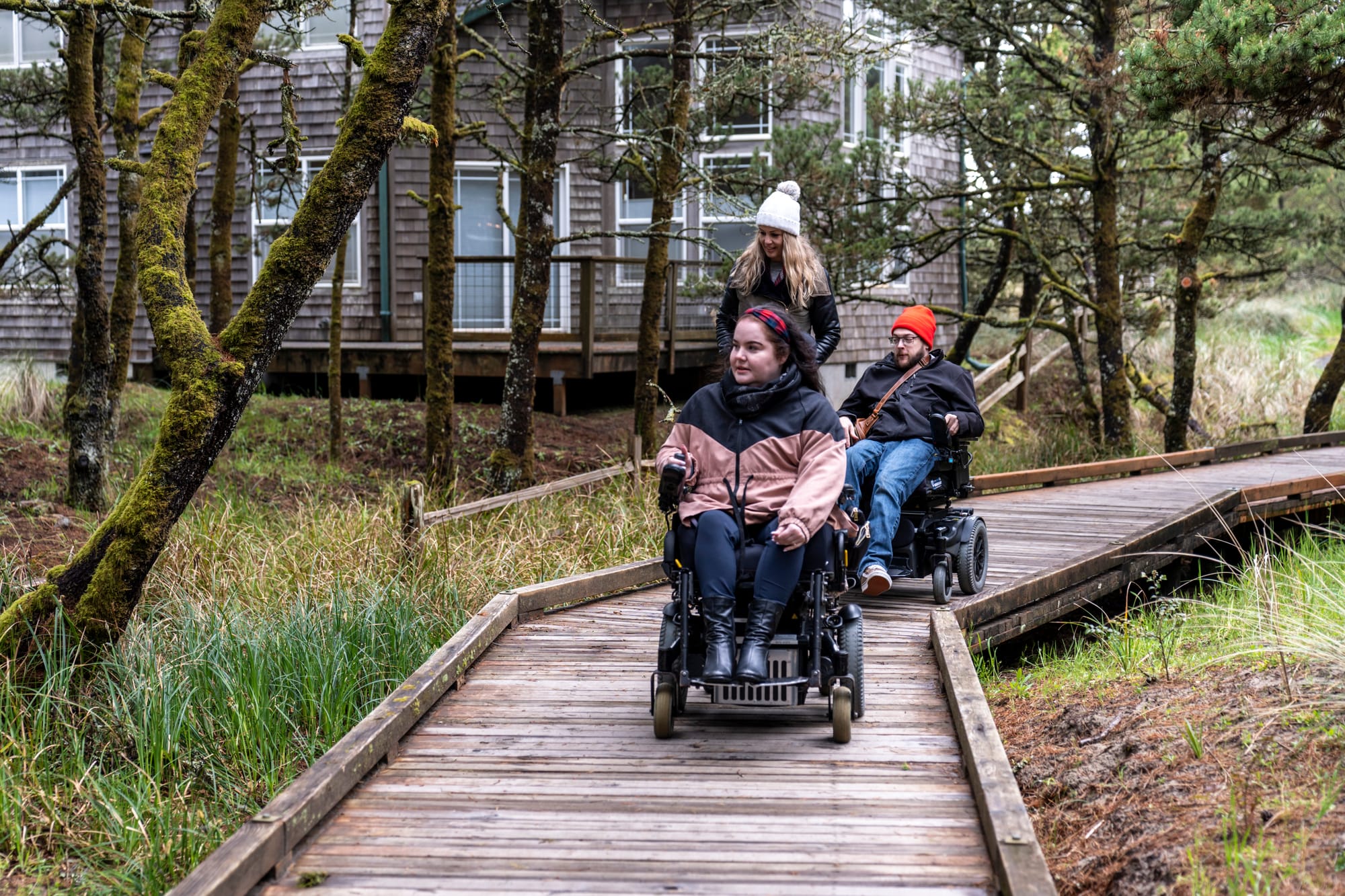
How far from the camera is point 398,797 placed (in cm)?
398

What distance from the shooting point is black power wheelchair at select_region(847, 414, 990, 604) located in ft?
21.8

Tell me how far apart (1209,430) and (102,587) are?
15988mm

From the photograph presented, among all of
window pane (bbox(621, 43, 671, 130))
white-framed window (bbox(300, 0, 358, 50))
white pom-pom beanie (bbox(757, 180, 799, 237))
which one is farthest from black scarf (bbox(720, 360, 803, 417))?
white-framed window (bbox(300, 0, 358, 50))

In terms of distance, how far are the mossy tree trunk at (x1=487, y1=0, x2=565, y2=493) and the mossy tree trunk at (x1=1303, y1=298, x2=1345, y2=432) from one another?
9.70 meters

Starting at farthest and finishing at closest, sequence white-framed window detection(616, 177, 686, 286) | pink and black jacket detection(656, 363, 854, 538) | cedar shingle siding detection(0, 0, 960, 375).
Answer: white-framed window detection(616, 177, 686, 286), cedar shingle siding detection(0, 0, 960, 375), pink and black jacket detection(656, 363, 854, 538)

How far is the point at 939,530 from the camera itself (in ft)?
22.1

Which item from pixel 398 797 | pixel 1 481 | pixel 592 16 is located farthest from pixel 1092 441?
pixel 398 797

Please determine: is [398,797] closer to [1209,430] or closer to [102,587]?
[102,587]

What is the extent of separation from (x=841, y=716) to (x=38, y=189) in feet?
65.2

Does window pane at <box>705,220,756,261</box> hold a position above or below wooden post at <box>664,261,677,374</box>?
above

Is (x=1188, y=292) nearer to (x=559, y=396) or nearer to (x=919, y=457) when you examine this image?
(x=559, y=396)

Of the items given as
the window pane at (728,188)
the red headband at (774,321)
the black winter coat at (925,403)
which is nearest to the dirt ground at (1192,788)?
the black winter coat at (925,403)

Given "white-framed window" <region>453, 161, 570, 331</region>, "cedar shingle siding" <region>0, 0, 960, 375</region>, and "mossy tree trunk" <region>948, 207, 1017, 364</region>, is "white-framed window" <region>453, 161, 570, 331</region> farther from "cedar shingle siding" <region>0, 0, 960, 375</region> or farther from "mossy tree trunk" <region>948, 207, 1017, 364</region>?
"mossy tree trunk" <region>948, 207, 1017, 364</region>

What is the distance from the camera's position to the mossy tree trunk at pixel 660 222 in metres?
11.5
